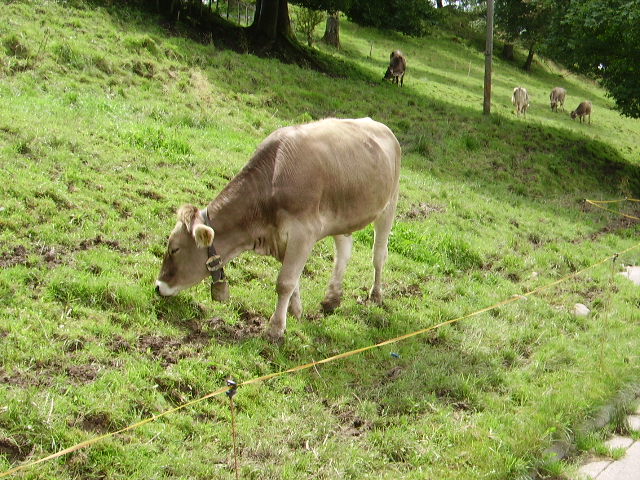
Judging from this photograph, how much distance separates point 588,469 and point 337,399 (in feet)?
7.00

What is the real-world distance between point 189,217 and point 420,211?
6604 mm

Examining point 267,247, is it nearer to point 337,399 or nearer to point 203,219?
point 203,219

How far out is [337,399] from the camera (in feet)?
19.0

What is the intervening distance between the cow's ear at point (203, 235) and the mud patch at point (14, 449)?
2190 mm

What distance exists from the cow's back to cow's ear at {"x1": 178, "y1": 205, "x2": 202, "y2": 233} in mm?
722

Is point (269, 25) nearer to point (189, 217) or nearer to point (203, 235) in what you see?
point (189, 217)

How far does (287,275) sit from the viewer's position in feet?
20.5

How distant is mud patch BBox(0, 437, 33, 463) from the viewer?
427 centimetres

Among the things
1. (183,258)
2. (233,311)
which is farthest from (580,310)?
(183,258)

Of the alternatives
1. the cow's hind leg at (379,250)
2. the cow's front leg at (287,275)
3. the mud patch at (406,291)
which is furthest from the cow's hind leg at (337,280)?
the cow's front leg at (287,275)

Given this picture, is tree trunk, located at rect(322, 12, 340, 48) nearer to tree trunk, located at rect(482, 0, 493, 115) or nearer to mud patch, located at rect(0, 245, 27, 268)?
tree trunk, located at rect(482, 0, 493, 115)

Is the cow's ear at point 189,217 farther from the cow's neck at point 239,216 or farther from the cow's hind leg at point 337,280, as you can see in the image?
the cow's hind leg at point 337,280

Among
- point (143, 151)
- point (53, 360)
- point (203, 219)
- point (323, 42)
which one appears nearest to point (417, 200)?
point (143, 151)

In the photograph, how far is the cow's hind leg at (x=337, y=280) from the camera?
24.5 ft
